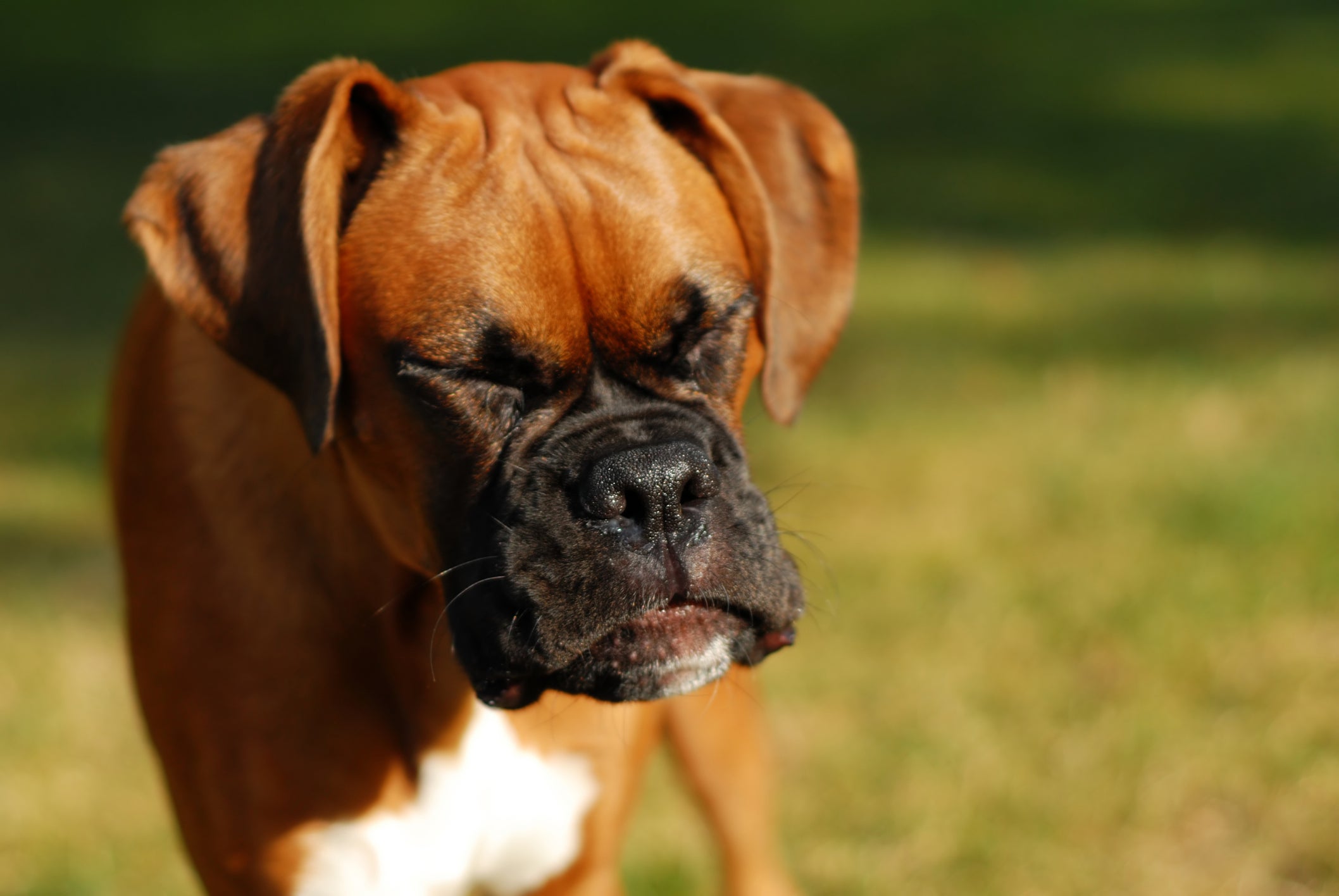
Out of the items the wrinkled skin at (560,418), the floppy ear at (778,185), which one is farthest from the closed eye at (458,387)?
the floppy ear at (778,185)

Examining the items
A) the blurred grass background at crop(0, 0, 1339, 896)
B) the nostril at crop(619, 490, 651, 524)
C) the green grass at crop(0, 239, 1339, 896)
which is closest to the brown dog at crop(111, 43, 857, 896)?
the nostril at crop(619, 490, 651, 524)

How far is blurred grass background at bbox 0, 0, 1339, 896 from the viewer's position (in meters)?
4.36

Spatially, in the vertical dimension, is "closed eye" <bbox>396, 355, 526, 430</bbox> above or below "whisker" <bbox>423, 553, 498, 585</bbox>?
above

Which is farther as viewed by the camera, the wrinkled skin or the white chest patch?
the white chest patch

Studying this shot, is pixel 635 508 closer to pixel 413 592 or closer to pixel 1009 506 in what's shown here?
pixel 413 592

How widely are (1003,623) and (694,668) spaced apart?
8.97 ft

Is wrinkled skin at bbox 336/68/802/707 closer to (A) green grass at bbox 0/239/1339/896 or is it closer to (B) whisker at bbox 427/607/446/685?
(B) whisker at bbox 427/607/446/685

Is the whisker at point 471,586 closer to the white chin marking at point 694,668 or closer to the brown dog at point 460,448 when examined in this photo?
the brown dog at point 460,448

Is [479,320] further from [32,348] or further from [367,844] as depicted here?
[32,348]

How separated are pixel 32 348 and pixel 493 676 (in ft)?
20.2

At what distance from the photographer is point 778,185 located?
3227mm

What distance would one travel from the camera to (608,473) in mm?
2623

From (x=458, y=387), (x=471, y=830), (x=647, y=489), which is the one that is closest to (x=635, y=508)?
(x=647, y=489)

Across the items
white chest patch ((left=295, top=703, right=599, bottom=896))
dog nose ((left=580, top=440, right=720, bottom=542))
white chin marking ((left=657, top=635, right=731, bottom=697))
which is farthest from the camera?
white chest patch ((left=295, top=703, right=599, bottom=896))
